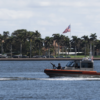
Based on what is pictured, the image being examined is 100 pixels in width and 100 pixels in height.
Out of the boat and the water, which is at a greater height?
the boat

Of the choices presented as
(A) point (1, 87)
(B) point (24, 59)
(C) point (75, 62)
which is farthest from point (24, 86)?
(B) point (24, 59)

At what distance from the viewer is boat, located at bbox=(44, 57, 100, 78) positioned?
45812 mm

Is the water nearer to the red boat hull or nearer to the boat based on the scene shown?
the red boat hull

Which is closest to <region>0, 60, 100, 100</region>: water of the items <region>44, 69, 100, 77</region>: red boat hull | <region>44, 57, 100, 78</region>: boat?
<region>44, 69, 100, 77</region>: red boat hull

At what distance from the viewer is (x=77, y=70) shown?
151 ft

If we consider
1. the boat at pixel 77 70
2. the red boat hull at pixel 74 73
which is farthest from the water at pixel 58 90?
the boat at pixel 77 70

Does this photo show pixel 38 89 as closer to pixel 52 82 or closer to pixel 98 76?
pixel 52 82

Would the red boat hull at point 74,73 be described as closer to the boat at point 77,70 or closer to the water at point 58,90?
the boat at point 77,70

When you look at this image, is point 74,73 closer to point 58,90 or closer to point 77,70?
point 77,70

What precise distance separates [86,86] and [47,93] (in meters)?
7.29

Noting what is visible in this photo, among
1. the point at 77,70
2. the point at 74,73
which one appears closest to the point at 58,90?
the point at 74,73

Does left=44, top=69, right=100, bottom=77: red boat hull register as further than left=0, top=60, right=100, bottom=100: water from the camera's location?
Yes

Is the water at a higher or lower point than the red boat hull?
lower

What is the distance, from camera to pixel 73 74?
150 ft
